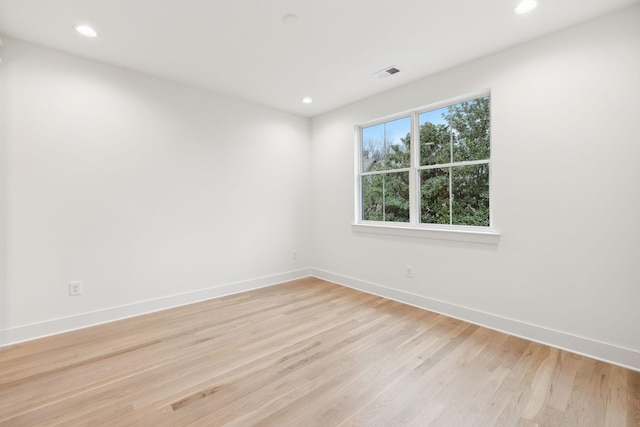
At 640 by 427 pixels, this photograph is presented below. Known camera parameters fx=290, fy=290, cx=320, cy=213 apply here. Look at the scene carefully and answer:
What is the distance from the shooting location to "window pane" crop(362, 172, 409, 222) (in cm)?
361

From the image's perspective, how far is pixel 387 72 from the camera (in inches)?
123

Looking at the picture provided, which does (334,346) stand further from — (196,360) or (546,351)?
(546,351)

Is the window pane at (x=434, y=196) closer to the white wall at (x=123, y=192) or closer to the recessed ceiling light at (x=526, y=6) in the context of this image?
the recessed ceiling light at (x=526, y=6)

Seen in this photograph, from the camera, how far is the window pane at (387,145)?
3.60m

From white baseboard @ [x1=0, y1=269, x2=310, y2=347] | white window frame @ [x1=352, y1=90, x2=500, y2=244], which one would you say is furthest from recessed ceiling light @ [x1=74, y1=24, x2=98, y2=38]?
white window frame @ [x1=352, y1=90, x2=500, y2=244]

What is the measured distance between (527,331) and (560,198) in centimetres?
117

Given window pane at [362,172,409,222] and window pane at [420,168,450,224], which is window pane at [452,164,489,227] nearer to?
window pane at [420,168,450,224]

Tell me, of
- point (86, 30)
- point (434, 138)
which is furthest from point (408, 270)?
point (86, 30)

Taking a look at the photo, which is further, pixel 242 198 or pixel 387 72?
pixel 242 198

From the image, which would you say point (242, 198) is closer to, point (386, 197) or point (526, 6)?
point (386, 197)

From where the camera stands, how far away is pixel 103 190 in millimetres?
2902

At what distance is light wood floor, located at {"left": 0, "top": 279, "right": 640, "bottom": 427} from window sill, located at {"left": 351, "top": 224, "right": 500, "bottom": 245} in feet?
2.75

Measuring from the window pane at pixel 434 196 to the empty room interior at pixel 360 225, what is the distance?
2cm

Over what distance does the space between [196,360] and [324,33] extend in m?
2.80
